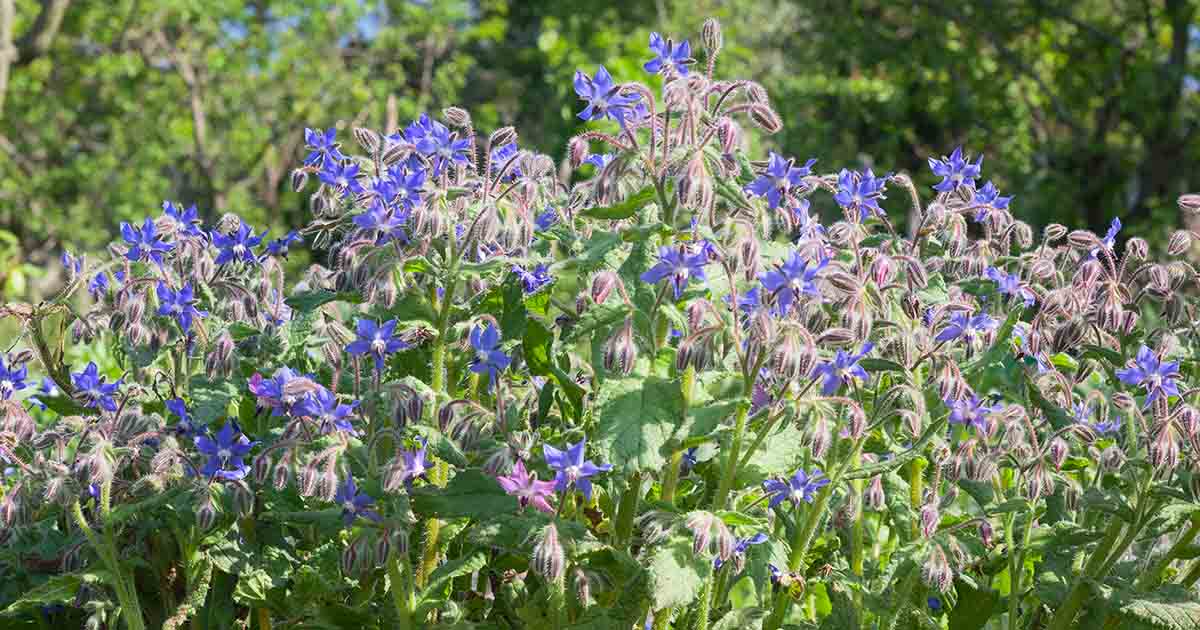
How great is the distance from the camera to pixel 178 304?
1912mm

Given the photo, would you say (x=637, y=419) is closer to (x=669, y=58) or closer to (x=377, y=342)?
(x=377, y=342)

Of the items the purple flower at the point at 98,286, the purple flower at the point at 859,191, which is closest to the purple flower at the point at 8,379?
the purple flower at the point at 98,286

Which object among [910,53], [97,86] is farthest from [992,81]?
[97,86]

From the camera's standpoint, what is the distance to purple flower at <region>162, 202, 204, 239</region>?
6.84ft

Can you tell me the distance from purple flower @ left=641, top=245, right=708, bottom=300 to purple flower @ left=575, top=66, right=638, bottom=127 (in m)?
0.29

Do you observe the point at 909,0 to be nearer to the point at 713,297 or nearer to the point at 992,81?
the point at 992,81

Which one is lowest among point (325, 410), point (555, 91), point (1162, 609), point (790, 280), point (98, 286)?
point (1162, 609)

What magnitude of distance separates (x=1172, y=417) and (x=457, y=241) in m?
0.98

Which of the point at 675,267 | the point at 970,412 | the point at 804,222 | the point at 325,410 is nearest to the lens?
the point at 675,267

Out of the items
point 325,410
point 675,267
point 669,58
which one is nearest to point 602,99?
point 669,58

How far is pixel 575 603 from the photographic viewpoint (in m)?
1.86

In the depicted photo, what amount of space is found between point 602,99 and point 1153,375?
0.88 metres

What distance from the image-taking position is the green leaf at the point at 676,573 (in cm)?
154

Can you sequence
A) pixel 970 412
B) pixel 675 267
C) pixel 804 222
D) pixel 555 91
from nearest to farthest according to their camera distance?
pixel 675 267, pixel 970 412, pixel 804 222, pixel 555 91
